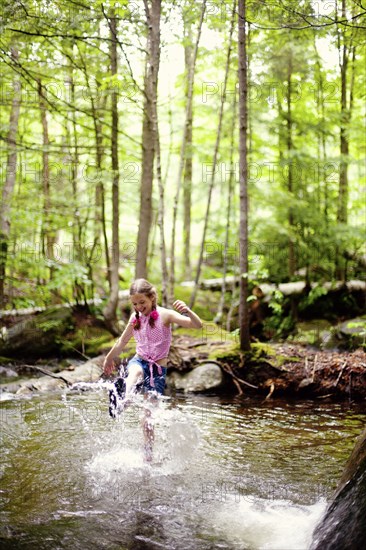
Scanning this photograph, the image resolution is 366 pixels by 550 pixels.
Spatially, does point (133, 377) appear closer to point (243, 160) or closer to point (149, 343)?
point (149, 343)

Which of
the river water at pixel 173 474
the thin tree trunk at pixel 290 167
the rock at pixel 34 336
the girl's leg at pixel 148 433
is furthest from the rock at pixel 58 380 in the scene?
the thin tree trunk at pixel 290 167

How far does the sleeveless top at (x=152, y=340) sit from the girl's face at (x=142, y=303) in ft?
0.48

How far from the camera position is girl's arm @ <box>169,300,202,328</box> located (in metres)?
4.89

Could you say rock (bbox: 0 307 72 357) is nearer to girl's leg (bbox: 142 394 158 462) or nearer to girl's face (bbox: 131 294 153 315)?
girl's leg (bbox: 142 394 158 462)

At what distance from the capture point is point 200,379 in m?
8.55

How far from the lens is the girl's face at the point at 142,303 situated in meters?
5.10

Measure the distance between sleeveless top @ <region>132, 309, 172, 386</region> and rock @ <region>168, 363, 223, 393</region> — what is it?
3.16m

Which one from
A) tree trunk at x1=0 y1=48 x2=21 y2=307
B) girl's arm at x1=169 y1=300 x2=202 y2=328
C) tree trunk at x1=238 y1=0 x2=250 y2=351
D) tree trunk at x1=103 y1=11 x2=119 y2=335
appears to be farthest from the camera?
tree trunk at x1=103 y1=11 x2=119 y2=335

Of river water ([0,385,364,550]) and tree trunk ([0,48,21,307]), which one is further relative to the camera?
tree trunk ([0,48,21,307])

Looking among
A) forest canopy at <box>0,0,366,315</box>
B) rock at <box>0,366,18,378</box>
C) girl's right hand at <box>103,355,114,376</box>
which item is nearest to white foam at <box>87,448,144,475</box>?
girl's right hand at <box>103,355,114,376</box>

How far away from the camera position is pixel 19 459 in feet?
16.8

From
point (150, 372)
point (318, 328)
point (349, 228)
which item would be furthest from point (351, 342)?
point (150, 372)

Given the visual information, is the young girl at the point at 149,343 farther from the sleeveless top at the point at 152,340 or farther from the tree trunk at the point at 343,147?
the tree trunk at the point at 343,147

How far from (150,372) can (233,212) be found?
10.4 meters
